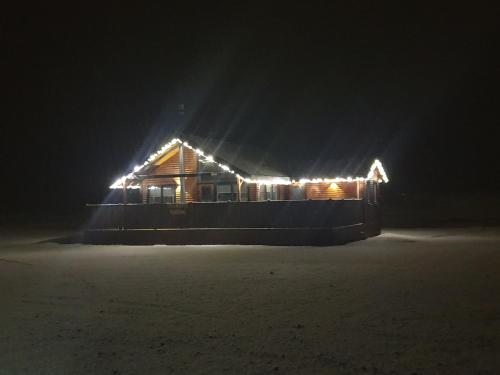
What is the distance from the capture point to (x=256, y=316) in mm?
9109

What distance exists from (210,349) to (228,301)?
3217 mm

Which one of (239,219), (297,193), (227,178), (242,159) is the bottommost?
(239,219)

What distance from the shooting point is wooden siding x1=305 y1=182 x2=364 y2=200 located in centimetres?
3241

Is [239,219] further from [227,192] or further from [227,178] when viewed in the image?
[227,192]

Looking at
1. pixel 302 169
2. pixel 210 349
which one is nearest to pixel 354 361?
pixel 210 349

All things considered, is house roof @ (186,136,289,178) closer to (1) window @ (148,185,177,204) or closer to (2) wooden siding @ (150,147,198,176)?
(2) wooden siding @ (150,147,198,176)

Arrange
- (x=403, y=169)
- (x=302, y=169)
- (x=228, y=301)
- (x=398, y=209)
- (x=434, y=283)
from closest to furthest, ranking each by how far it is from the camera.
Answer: (x=228, y=301) → (x=434, y=283) → (x=302, y=169) → (x=398, y=209) → (x=403, y=169)

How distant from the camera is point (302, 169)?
111 ft

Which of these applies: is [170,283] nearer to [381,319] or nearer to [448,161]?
[381,319]

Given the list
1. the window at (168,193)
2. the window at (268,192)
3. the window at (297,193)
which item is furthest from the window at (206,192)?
the window at (297,193)

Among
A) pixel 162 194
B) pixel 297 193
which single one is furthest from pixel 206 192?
pixel 297 193

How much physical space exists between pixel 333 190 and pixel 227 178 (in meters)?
7.34

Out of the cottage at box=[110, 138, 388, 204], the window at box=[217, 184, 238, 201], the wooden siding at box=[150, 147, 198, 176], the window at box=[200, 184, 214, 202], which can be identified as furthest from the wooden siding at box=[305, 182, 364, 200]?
the wooden siding at box=[150, 147, 198, 176]

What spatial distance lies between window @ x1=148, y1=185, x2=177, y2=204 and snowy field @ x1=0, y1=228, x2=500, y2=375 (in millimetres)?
14265
